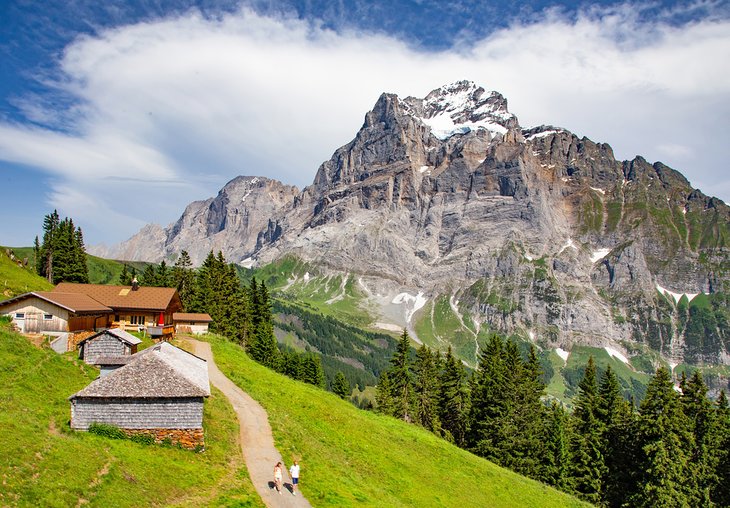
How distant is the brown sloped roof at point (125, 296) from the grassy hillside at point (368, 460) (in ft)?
40.9

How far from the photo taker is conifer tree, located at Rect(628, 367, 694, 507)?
4950 centimetres

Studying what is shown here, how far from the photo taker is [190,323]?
240 ft

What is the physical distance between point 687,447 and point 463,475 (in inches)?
1027

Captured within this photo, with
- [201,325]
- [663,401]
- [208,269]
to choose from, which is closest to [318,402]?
[201,325]

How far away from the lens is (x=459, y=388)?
8075 cm

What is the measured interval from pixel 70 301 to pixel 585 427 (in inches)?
2470

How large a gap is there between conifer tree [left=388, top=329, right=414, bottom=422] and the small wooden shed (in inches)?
1127

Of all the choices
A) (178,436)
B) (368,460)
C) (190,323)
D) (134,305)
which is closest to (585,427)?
(368,460)

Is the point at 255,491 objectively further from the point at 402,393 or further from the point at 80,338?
the point at 402,393

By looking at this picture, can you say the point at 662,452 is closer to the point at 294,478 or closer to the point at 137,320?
the point at 294,478

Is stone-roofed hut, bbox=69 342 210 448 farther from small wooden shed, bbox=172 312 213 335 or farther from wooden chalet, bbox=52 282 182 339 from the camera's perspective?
small wooden shed, bbox=172 312 213 335

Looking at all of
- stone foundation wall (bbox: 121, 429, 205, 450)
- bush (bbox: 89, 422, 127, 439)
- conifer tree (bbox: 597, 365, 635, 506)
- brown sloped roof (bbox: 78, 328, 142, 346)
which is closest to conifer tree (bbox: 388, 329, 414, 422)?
conifer tree (bbox: 597, 365, 635, 506)

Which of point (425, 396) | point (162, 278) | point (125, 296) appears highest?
point (162, 278)

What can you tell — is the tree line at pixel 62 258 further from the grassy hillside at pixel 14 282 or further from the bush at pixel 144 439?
the bush at pixel 144 439
